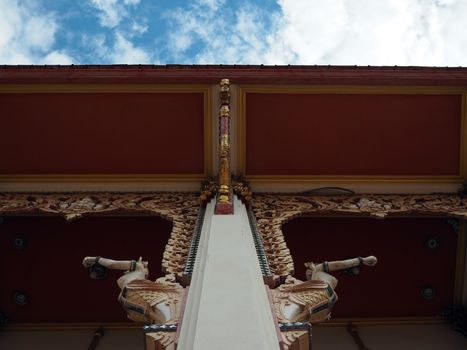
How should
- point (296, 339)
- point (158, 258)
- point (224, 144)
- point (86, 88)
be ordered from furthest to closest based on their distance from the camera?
point (158, 258), point (86, 88), point (224, 144), point (296, 339)

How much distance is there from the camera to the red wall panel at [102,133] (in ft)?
18.6

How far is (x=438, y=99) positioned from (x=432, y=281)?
84.3 inches

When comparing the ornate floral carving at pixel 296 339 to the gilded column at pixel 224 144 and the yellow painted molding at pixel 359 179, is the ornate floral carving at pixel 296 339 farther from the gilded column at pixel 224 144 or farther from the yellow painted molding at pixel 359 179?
the yellow painted molding at pixel 359 179

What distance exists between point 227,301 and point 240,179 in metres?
3.25

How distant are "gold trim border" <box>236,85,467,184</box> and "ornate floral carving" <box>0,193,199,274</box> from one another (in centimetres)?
79

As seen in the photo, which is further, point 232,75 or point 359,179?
point 359,179

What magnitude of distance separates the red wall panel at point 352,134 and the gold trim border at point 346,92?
45 millimetres

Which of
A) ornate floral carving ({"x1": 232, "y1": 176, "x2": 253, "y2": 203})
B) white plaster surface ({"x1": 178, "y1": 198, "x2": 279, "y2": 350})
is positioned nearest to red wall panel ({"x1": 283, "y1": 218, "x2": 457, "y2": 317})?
ornate floral carving ({"x1": 232, "y1": 176, "x2": 253, "y2": 203})

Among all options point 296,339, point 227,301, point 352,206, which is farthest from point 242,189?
point 296,339

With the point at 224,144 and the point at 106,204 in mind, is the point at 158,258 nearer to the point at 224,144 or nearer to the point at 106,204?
the point at 106,204

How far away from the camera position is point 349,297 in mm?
6305

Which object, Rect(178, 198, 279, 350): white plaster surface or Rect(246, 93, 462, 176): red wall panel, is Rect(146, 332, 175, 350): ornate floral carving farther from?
Rect(246, 93, 462, 176): red wall panel

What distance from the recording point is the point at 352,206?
539cm

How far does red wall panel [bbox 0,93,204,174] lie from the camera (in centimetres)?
567
